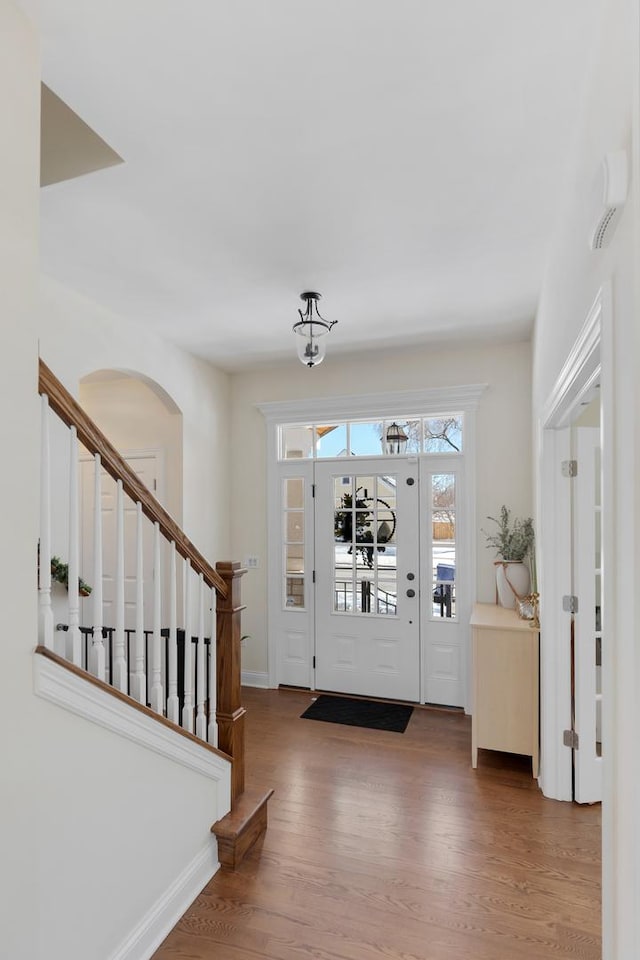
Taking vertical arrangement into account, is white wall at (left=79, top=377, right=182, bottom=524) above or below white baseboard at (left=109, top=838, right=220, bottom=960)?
above

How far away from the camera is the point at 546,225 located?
7.66 feet

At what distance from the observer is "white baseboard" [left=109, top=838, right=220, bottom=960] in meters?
1.75

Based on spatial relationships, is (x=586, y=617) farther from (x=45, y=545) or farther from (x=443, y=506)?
(x=45, y=545)

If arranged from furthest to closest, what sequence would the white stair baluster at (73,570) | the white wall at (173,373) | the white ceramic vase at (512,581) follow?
the white ceramic vase at (512,581) → the white wall at (173,373) → the white stair baluster at (73,570)

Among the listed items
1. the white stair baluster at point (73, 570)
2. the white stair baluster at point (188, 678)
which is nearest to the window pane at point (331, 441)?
the white stair baluster at point (188, 678)

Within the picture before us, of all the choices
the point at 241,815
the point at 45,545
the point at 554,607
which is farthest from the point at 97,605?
the point at 554,607

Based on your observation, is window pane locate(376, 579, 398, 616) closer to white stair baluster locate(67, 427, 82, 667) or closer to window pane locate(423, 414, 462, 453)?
window pane locate(423, 414, 462, 453)

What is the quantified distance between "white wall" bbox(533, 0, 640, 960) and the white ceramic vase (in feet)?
8.02

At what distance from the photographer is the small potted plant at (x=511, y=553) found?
3.62 metres

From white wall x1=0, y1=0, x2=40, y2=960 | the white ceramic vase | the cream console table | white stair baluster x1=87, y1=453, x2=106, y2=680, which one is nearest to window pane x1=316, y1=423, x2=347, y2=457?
the white ceramic vase

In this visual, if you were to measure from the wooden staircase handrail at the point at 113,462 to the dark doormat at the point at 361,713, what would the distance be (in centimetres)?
203

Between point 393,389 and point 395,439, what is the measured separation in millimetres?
401

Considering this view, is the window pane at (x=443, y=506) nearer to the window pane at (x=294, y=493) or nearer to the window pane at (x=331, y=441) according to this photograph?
the window pane at (x=331, y=441)

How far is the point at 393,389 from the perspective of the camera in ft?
13.9
